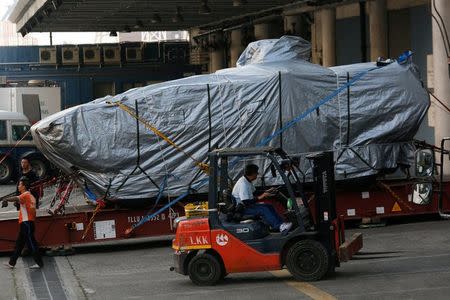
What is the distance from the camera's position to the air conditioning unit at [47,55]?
51.0 m

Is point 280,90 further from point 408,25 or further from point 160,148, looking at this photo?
point 408,25

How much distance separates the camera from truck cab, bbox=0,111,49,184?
39688 mm

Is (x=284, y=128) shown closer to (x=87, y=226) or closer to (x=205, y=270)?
(x=87, y=226)

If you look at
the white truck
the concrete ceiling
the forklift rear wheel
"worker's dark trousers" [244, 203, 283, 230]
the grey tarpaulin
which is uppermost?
the concrete ceiling

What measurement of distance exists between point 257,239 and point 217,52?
38.7 m

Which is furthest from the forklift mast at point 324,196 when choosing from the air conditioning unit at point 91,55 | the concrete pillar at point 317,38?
the air conditioning unit at point 91,55

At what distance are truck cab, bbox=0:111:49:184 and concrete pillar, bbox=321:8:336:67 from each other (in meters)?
11.3

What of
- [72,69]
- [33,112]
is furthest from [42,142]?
[72,69]

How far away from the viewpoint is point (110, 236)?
2003 centimetres

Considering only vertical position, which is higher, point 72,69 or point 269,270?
point 72,69

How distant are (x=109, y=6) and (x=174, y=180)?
74.2 ft

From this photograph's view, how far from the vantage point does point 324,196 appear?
15.1 metres

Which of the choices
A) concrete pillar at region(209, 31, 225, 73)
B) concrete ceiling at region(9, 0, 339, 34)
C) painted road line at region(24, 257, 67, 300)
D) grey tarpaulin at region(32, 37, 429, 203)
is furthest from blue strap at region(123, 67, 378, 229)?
concrete pillar at region(209, 31, 225, 73)

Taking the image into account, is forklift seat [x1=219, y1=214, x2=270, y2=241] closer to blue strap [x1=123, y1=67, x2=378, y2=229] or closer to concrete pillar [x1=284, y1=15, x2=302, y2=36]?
blue strap [x1=123, y1=67, x2=378, y2=229]
